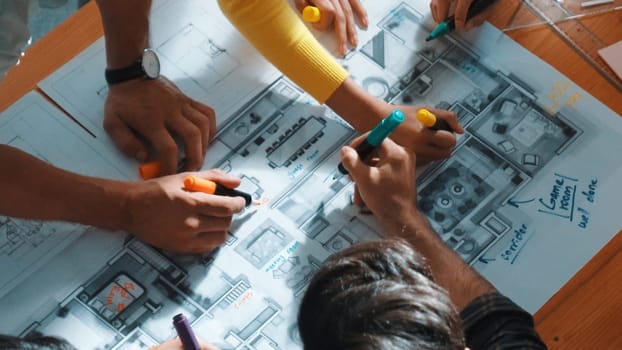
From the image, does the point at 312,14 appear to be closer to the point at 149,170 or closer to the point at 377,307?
the point at 149,170

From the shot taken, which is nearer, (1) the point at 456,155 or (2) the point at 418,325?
(2) the point at 418,325

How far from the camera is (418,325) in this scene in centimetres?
63

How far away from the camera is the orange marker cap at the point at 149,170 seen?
3.26 ft

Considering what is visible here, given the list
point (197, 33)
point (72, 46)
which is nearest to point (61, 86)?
point (72, 46)

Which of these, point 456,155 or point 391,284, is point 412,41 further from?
Answer: point 391,284

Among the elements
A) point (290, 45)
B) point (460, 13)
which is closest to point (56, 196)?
point (290, 45)

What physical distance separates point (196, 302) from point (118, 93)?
296mm

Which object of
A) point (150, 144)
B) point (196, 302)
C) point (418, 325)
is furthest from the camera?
point (150, 144)

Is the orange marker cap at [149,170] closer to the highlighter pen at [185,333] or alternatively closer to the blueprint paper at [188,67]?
the blueprint paper at [188,67]

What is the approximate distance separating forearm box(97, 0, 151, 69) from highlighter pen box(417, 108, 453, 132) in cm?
36

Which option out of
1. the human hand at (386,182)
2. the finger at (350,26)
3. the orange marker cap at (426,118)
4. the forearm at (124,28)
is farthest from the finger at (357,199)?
the forearm at (124,28)

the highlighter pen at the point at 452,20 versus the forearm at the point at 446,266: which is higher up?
the highlighter pen at the point at 452,20

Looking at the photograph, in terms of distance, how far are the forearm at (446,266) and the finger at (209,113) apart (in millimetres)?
261

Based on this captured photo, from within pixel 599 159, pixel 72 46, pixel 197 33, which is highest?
pixel 599 159
